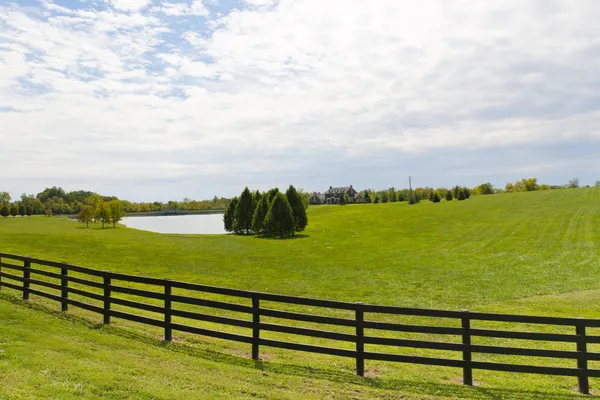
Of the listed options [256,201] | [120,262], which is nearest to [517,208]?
[256,201]

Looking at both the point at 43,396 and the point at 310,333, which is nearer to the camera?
the point at 43,396

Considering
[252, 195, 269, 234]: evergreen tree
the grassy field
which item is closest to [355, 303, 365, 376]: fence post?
the grassy field

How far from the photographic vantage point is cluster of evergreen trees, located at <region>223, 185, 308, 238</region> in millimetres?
61781

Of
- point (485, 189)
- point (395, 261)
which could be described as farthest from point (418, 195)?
point (395, 261)

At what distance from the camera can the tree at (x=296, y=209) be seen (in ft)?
215

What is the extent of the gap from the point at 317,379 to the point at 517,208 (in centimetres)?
8264

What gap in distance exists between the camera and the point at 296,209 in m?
65.9

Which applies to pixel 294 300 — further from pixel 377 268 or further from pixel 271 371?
pixel 377 268

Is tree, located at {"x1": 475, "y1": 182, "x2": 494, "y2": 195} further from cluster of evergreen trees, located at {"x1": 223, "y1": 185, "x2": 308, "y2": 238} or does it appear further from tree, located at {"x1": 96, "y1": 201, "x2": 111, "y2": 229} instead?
tree, located at {"x1": 96, "y1": 201, "x2": 111, "y2": 229}

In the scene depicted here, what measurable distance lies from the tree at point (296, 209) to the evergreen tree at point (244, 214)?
7329 mm

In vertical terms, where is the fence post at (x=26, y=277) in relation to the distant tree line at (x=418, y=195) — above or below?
below

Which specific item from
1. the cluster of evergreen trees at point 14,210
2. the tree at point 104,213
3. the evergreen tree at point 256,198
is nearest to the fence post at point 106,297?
the evergreen tree at point 256,198

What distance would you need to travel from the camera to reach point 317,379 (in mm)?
8320

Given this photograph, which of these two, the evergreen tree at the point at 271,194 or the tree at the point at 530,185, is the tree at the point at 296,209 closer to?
the evergreen tree at the point at 271,194
